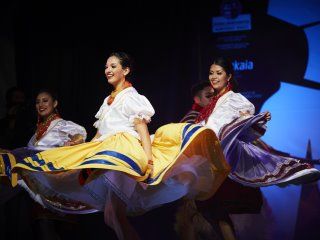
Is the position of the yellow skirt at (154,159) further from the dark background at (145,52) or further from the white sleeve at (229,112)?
the dark background at (145,52)

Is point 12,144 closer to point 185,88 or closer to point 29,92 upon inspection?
point 29,92

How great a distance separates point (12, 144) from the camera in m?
4.86

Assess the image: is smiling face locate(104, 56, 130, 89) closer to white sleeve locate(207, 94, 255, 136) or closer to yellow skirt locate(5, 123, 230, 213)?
yellow skirt locate(5, 123, 230, 213)

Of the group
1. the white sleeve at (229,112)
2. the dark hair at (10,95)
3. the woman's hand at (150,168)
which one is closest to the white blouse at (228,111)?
the white sleeve at (229,112)

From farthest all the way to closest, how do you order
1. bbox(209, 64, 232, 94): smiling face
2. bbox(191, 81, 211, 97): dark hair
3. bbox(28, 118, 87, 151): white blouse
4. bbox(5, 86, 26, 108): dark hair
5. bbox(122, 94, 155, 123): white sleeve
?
bbox(5, 86, 26, 108): dark hair < bbox(191, 81, 211, 97): dark hair < bbox(28, 118, 87, 151): white blouse < bbox(209, 64, 232, 94): smiling face < bbox(122, 94, 155, 123): white sleeve

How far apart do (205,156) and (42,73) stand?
7.34ft

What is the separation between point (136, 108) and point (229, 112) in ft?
2.21

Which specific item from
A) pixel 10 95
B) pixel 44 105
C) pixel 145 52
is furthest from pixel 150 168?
pixel 10 95

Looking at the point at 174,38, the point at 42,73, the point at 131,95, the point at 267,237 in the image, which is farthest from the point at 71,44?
the point at 267,237

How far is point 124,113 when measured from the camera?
3994 millimetres

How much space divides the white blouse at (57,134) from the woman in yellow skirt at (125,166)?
1.25 feet

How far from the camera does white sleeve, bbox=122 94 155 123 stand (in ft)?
12.9

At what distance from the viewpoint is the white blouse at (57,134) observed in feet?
14.7

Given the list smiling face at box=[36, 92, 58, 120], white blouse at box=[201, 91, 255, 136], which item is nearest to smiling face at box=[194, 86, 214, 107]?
white blouse at box=[201, 91, 255, 136]
